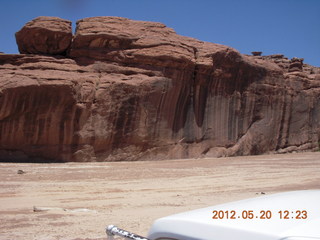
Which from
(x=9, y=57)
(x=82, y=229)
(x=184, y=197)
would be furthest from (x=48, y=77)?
(x=82, y=229)

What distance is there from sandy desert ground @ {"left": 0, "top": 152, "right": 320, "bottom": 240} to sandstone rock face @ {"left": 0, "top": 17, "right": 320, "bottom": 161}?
5.62 metres

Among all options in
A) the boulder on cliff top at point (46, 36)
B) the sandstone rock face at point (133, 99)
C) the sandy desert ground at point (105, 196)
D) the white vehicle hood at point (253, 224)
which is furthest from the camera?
Result: the boulder on cliff top at point (46, 36)

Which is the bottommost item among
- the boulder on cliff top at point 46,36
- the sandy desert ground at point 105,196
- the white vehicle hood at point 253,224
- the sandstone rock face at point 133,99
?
the sandy desert ground at point 105,196

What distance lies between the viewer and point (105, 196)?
8789 millimetres

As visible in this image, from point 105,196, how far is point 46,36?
49.4 ft

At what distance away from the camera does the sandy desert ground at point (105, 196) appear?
5.75 m

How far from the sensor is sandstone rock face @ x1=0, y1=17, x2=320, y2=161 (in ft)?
62.1

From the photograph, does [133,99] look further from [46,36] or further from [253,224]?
[253,224]

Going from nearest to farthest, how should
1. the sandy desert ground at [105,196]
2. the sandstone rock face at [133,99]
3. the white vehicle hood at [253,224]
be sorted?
the white vehicle hood at [253,224] → the sandy desert ground at [105,196] → the sandstone rock face at [133,99]

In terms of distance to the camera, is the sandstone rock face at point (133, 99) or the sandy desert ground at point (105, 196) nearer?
the sandy desert ground at point (105, 196)

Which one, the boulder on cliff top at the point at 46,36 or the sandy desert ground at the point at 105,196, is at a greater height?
the boulder on cliff top at the point at 46,36

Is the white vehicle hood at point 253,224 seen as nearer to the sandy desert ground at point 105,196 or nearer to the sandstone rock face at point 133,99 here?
the sandy desert ground at point 105,196

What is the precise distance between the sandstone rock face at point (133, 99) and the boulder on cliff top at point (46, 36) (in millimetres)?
601

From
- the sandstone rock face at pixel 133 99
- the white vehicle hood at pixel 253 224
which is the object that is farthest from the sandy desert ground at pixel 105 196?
the sandstone rock face at pixel 133 99
